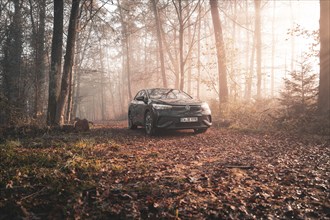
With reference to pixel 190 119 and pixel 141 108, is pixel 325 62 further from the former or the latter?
pixel 141 108

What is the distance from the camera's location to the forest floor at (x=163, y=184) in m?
2.95

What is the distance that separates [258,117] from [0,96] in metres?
10.2

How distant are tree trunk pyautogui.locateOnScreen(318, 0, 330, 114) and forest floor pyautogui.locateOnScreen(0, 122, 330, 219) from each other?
3902 millimetres

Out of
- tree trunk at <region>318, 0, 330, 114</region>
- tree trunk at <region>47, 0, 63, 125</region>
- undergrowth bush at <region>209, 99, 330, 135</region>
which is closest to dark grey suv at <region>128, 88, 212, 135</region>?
undergrowth bush at <region>209, 99, 330, 135</region>

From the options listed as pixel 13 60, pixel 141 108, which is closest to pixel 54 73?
pixel 141 108

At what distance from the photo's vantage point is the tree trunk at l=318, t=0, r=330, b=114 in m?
9.14

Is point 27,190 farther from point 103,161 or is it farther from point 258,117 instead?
point 258,117

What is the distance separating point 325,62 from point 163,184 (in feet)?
27.3

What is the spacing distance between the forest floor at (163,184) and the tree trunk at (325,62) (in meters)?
3.90

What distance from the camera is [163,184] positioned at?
3748 mm

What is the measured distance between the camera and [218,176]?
4.20 metres

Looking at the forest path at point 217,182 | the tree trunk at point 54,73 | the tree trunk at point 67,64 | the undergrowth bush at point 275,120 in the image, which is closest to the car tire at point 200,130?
the undergrowth bush at point 275,120

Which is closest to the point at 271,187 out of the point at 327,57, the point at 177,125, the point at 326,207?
the point at 326,207

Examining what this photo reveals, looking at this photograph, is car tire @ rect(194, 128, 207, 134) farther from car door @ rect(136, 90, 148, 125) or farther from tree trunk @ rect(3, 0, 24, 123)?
tree trunk @ rect(3, 0, 24, 123)
